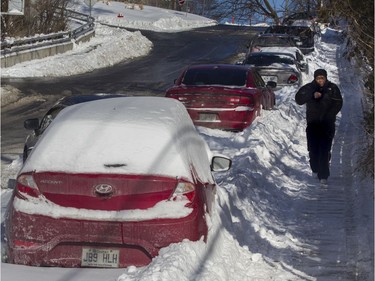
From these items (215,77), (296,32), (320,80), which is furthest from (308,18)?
(296,32)

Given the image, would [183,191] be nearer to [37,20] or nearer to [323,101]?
[323,101]

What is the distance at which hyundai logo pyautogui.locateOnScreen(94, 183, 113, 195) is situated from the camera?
666cm

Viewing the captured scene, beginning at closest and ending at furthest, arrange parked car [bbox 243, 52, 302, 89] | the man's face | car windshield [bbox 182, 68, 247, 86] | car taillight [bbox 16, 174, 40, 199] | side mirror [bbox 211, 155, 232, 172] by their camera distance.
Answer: car taillight [bbox 16, 174, 40, 199] → side mirror [bbox 211, 155, 232, 172] → the man's face → car windshield [bbox 182, 68, 247, 86] → parked car [bbox 243, 52, 302, 89]

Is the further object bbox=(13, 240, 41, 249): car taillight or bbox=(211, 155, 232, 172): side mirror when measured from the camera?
bbox=(211, 155, 232, 172): side mirror

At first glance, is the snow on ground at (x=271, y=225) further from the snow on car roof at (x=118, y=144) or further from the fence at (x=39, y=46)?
the fence at (x=39, y=46)

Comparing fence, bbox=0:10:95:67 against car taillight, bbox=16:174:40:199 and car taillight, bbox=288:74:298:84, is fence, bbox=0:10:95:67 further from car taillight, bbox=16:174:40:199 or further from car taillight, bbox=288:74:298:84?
car taillight, bbox=16:174:40:199

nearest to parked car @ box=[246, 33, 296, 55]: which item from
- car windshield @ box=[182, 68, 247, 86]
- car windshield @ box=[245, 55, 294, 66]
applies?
car windshield @ box=[245, 55, 294, 66]

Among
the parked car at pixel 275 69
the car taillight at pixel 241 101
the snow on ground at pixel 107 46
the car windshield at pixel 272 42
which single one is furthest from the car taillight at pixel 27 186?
the car windshield at pixel 272 42

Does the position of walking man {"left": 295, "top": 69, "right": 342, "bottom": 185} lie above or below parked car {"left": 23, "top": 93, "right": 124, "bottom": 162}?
above

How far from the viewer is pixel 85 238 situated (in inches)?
264

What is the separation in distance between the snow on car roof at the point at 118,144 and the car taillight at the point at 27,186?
2.8 inches

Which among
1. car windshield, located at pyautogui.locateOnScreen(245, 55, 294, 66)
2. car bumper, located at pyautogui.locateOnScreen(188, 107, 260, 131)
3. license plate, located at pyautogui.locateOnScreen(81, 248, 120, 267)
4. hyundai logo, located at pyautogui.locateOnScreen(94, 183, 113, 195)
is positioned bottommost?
car windshield, located at pyautogui.locateOnScreen(245, 55, 294, 66)

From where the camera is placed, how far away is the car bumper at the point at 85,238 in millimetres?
6672

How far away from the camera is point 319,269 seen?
8094 mm
